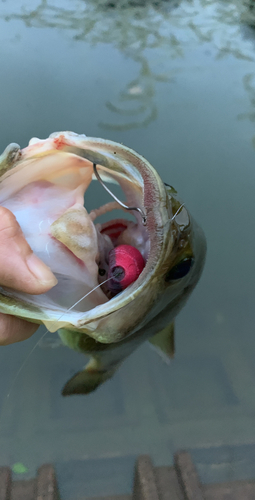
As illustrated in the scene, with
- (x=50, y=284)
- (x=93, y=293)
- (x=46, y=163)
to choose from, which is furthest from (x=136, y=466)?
(x=46, y=163)

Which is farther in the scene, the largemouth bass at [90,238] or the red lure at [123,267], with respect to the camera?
the red lure at [123,267]

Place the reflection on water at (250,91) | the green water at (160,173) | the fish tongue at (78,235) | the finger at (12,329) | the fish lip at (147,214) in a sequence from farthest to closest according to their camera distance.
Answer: the reflection on water at (250,91)
the green water at (160,173)
the finger at (12,329)
the fish tongue at (78,235)
the fish lip at (147,214)

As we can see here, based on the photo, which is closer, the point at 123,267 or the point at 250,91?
the point at 123,267

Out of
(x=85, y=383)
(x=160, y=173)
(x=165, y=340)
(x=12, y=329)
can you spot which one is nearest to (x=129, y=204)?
(x=12, y=329)

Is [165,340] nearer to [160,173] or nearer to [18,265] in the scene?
[18,265]

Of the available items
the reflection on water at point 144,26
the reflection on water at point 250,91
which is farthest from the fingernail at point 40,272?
the reflection on water at point 250,91

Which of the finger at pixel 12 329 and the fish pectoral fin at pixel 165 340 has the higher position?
the finger at pixel 12 329

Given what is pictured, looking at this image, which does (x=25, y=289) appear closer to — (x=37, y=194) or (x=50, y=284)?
(x=50, y=284)

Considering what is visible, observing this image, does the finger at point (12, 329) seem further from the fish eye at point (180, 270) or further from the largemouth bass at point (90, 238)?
the fish eye at point (180, 270)
